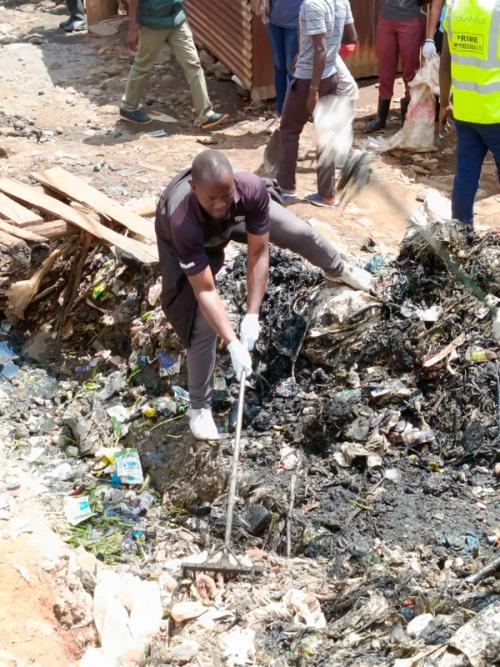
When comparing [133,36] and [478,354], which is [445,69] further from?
[133,36]

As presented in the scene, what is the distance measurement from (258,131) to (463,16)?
4.17m

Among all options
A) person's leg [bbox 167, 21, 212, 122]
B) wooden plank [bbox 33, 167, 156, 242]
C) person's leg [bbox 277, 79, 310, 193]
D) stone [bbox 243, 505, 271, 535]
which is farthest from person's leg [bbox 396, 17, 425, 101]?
stone [bbox 243, 505, 271, 535]

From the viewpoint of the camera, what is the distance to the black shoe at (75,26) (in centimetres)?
1206

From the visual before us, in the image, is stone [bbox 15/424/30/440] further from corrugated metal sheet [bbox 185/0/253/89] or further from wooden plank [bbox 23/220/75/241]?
corrugated metal sheet [bbox 185/0/253/89]

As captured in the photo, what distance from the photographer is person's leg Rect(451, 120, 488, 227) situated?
209 inches

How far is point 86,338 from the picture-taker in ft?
20.5

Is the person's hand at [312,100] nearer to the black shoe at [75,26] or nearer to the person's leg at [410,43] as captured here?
the person's leg at [410,43]

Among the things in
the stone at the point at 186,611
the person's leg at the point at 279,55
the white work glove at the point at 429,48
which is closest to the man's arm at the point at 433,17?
the white work glove at the point at 429,48

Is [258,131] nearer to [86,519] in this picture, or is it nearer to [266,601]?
[86,519]

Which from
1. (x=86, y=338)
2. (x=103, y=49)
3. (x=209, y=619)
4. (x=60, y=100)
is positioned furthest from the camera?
(x=103, y=49)

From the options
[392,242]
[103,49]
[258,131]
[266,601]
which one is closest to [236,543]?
[266,601]

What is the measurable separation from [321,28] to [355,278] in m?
2.14

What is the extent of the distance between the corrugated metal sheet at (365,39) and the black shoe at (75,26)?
14.8 ft

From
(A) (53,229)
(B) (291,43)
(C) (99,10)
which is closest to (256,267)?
(A) (53,229)
